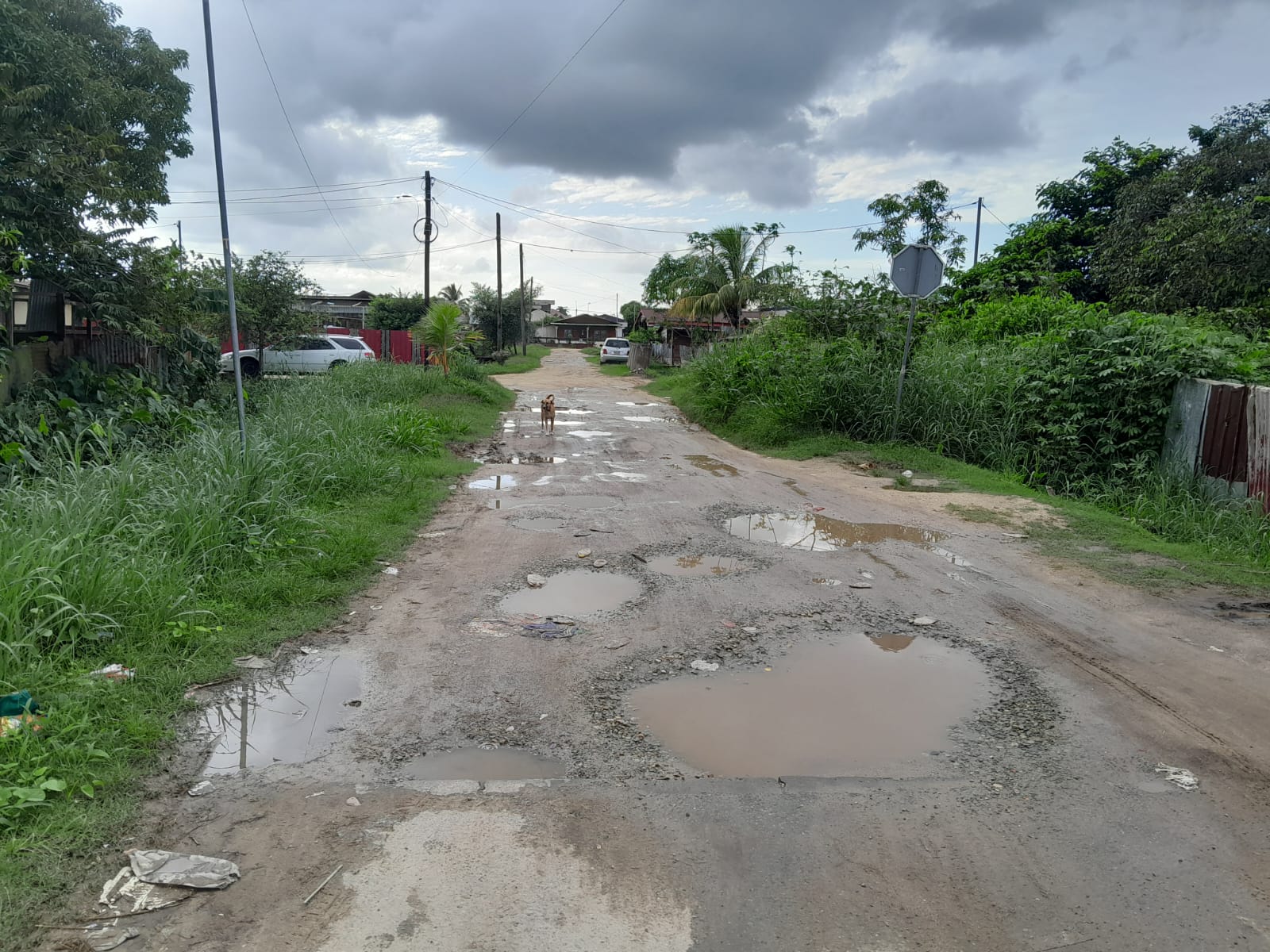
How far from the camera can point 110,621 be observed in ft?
14.1

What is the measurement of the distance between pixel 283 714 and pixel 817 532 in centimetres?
504

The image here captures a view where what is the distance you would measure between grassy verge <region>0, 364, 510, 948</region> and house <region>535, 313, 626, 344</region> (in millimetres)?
85947

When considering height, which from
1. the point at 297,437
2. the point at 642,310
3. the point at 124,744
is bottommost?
the point at 124,744

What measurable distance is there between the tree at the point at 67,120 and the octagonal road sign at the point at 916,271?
1057 centimetres

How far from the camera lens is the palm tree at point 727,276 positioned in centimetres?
3078

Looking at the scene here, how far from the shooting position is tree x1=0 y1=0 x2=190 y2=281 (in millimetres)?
10758

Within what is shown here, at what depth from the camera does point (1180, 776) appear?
3348 millimetres

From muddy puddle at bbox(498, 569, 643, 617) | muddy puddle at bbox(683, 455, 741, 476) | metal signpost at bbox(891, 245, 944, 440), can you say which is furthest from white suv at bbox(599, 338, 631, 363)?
muddy puddle at bbox(498, 569, 643, 617)

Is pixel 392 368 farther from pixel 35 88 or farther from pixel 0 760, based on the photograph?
pixel 0 760

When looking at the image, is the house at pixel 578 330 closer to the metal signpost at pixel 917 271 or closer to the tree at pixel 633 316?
the tree at pixel 633 316

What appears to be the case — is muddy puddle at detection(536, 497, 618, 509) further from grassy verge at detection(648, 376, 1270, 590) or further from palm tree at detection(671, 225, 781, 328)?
palm tree at detection(671, 225, 781, 328)

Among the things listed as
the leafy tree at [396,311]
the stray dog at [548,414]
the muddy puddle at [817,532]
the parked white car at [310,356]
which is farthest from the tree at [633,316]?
the muddy puddle at [817,532]

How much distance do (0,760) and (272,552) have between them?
2811 mm

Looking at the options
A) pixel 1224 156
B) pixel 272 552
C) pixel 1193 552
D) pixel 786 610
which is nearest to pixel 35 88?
pixel 272 552
